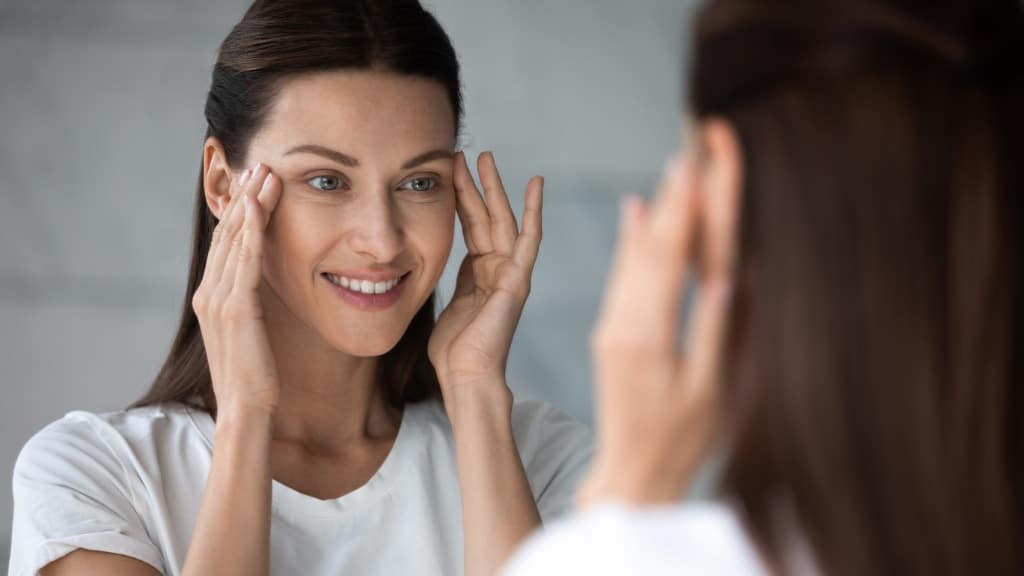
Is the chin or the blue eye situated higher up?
the blue eye

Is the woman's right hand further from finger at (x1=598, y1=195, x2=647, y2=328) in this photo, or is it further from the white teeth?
finger at (x1=598, y1=195, x2=647, y2=328)

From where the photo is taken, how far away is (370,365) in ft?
6.66

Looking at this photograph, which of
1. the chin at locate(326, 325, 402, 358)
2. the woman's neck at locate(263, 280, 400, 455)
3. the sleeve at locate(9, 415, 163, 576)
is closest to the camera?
the sleeve at locate(9, 415, 163, 576)

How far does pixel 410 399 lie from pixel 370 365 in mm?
109

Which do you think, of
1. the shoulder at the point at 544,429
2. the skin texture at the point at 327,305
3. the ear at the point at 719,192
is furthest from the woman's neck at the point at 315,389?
the ear at the point at 719,192

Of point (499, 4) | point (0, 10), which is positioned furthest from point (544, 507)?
point (0, 10)

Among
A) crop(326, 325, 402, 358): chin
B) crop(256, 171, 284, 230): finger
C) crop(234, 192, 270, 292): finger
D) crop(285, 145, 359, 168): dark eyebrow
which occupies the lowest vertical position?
crop(326, 325, 402, 358): chin

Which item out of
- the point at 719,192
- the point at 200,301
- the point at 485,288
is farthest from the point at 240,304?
the point at 719,192

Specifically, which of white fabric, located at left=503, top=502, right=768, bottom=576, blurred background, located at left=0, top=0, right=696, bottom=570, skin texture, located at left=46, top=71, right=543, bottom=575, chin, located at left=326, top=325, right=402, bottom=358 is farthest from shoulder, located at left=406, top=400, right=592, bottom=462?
white fabric, located at left=503, top=502, right=768, bottom=576

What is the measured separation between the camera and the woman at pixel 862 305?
0.74 meters

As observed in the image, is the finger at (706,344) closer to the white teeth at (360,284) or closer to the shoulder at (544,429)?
the white teeth at (360,284)

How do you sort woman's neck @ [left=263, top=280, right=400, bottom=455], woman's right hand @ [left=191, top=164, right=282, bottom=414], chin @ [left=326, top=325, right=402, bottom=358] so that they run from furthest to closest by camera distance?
woman's neck @ [left=263, top=280, right=400, bottom=455]
chin @ [left=326, top=325, right=402, bottom=358]
woman's right hand @ [left=191, top=164, right=282, bottom=414]

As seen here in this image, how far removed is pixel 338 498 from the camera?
1.84 m

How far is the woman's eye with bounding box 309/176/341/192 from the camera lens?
5.82ft
